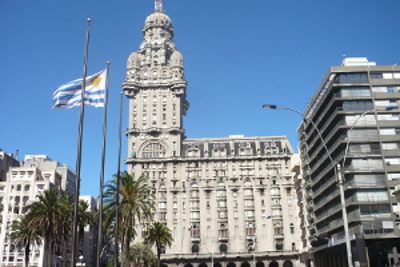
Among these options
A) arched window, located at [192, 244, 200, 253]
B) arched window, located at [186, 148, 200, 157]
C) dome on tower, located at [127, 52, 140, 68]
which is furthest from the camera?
dome on tower, located at [127, 52, 140, 68]

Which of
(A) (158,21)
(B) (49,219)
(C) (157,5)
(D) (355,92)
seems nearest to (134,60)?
(A) (158,21)

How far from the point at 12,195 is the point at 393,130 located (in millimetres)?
89539

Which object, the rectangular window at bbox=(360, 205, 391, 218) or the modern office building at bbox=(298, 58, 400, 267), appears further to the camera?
the rectangular window at bbox=(360, 205, 391, 218)

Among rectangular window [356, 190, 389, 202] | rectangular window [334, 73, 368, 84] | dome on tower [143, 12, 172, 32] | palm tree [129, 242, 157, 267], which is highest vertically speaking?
dome on tower [143, 12, 172, 32]

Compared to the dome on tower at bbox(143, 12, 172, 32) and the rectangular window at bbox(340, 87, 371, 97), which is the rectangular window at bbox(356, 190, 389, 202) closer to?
the rectangular window at bbox(340, 87, 371, 97)

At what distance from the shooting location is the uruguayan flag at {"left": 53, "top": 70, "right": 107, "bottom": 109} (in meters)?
30.4

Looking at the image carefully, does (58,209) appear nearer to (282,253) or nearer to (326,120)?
(326,120)

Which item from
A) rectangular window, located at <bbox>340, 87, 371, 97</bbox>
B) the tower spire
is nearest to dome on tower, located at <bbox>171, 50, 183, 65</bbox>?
the tower spire

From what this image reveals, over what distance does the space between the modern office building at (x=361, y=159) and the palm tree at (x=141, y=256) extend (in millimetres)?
34722

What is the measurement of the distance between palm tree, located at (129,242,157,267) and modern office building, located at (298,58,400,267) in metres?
34.7

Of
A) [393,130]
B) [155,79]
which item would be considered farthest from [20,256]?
[393,130]

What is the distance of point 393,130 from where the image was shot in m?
71.6

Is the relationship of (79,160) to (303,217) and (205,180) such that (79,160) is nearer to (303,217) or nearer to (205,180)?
(303,217)

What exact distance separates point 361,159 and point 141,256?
4662 cm
